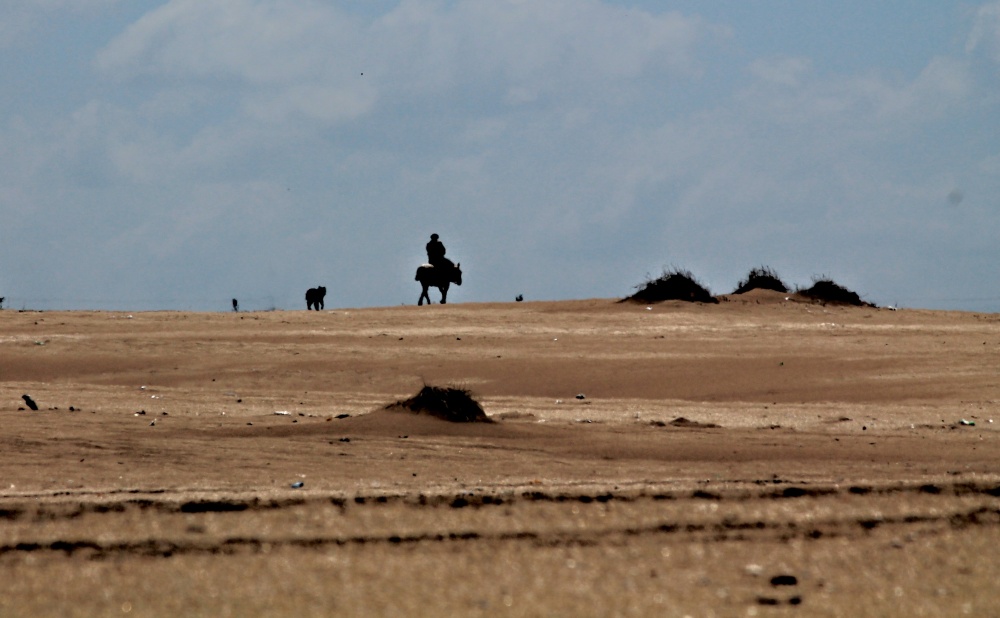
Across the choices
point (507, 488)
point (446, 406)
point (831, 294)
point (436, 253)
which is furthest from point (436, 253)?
point (507, 488)

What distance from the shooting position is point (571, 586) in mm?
6387

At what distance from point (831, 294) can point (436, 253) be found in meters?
11.3

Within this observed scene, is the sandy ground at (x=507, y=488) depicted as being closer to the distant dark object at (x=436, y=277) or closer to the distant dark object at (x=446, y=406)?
the distant dark object at (x=446, y=406)

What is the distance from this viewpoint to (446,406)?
40.8 feet

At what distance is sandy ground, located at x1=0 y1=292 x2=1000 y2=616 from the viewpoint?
634 centimetres

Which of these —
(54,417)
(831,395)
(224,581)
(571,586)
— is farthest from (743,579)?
(831,395)

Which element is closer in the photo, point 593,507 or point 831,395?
point 593,507

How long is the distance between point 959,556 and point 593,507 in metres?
1.96

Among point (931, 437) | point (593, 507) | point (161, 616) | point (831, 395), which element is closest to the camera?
point (161, 616)

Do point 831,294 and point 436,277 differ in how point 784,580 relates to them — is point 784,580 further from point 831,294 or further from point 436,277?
point 436,277

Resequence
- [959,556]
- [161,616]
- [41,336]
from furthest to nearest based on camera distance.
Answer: [41,336] → [959,556] → [161,616]

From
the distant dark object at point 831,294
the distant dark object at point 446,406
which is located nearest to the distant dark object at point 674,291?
the distant dark object at point 831,294

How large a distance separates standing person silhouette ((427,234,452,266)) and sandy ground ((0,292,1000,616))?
649 inches

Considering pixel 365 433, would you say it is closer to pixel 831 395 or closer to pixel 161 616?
pixel 161 616
